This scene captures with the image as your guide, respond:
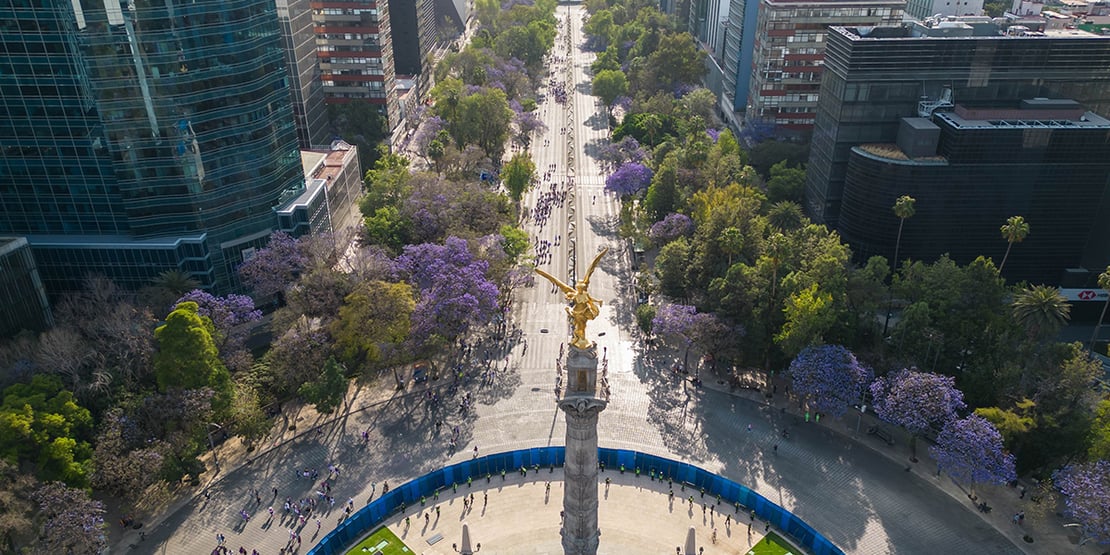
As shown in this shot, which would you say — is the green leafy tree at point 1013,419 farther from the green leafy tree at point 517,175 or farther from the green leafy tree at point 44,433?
the green leafy tree at point 44,433

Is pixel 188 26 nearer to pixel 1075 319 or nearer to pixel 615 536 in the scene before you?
pixel 615 536

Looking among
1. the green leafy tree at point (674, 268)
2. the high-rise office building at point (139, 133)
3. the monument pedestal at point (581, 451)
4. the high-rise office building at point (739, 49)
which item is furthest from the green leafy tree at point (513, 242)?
the high-rise office building at point (739, 49)

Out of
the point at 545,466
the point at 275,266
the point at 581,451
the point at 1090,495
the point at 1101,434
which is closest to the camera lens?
the point at 581,451

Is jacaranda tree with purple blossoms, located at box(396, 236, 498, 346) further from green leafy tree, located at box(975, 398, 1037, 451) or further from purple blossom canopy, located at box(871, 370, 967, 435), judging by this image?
green leafy tree, located at box(975, 398, 1037, 451)

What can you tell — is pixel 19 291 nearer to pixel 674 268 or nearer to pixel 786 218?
pixel 674 268

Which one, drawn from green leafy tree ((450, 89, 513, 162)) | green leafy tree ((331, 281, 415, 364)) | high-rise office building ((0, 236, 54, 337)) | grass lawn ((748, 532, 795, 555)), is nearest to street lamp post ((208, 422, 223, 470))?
green leafy tree ((331, 281, 415, 364))

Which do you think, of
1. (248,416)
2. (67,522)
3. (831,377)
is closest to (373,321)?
(248,416)
